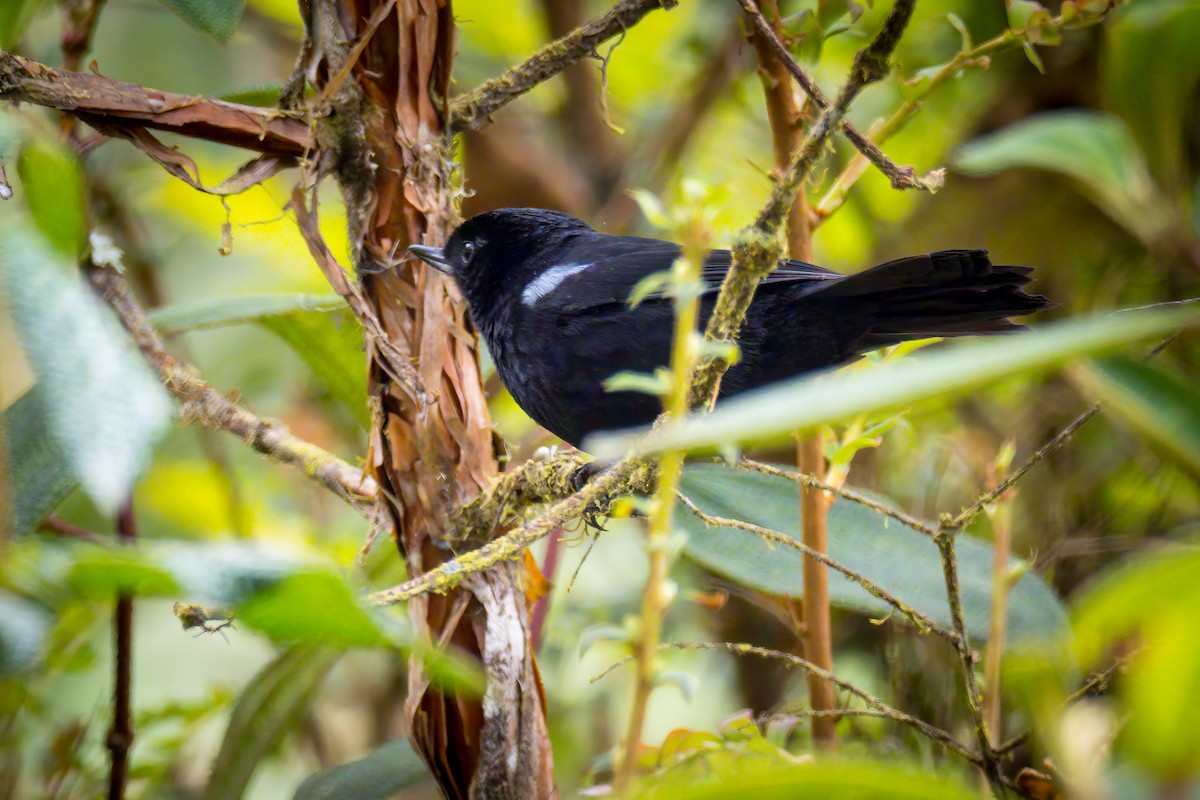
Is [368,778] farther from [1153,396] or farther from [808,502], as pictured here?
[1153,396]

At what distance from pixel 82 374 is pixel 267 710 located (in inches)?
40.1

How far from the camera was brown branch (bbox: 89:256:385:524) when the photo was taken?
1.67 m

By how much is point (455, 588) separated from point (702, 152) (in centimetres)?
304

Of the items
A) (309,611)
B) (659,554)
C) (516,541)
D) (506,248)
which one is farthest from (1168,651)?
(506,248)

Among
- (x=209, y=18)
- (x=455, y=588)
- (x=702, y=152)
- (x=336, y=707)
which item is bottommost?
(x=455, y=588)

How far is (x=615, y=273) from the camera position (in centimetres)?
228

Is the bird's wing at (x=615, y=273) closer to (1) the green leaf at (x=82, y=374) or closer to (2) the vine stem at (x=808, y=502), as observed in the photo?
(2) the vine stem at (x=808, y=502)

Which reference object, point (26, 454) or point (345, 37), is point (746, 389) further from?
point (26, 454)

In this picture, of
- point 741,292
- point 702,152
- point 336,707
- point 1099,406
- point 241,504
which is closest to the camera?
point 741,292

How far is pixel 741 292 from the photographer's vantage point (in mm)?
1072

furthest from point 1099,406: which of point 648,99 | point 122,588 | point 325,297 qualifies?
point 648,99

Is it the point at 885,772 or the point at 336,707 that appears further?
the point at 336,707

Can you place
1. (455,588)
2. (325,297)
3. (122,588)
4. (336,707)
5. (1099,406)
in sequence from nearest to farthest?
(122,588), (1099,406), (455,588), (325,297), (336,707)

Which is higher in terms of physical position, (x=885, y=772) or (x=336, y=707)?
(x=336, y=707)
